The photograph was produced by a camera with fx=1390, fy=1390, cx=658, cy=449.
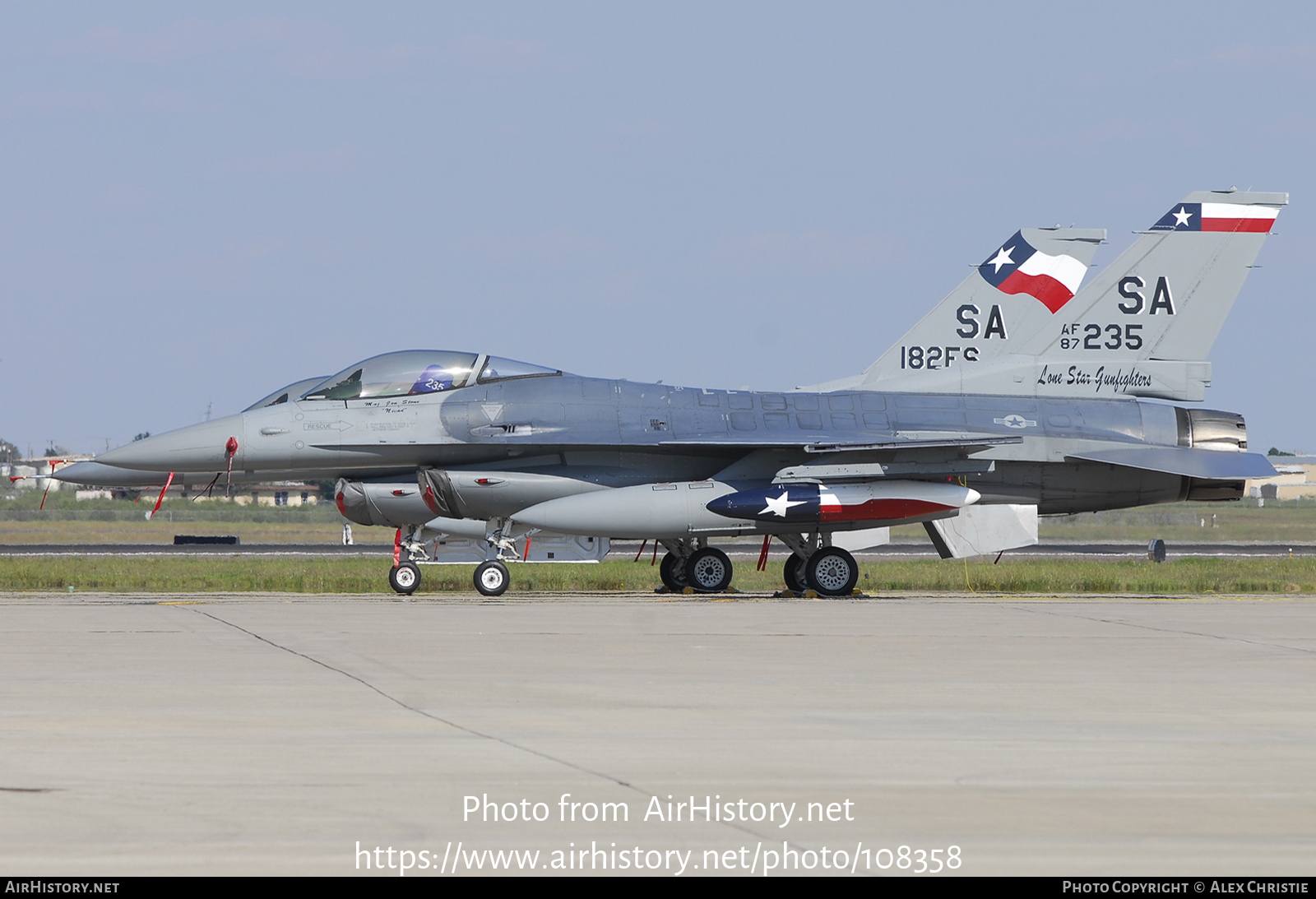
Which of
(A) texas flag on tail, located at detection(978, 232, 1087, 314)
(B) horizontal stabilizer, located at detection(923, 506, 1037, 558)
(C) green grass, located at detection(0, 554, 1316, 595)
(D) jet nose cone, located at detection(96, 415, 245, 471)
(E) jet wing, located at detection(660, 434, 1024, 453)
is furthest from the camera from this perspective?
(A) texas flag on tail, located at detection(978, 232, 1087, 314)

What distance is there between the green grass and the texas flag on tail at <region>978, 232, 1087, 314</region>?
439cm

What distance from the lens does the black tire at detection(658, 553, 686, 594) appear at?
20281 millimetres

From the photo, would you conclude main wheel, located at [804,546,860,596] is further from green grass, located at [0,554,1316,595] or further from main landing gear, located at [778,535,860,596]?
green grass, located at [0,554,1316,595]

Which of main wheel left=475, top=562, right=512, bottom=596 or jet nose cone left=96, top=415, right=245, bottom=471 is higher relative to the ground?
jet nose cone left=96, top=415, right=245, bottom=471

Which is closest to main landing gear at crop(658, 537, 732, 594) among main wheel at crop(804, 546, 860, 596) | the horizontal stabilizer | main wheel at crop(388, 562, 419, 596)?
main wheel at crop(804, 546, 860, 596)

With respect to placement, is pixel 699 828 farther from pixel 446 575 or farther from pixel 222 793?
pixel 446 575

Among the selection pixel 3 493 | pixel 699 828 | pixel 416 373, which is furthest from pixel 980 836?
pixel 3 493

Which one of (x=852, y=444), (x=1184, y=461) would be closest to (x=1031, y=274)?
(x=1184, y=461)

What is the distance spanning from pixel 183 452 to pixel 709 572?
291 inches

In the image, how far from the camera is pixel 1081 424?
19391 mm

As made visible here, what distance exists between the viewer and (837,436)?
61.6 ft

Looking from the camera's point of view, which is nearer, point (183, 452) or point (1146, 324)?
point (183, 452)

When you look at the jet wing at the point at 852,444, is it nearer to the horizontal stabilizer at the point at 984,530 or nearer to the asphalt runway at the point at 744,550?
the horizontal stabilizer at the point at 984,530

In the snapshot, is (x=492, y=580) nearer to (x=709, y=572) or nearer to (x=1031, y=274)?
(x=709, y=572)
